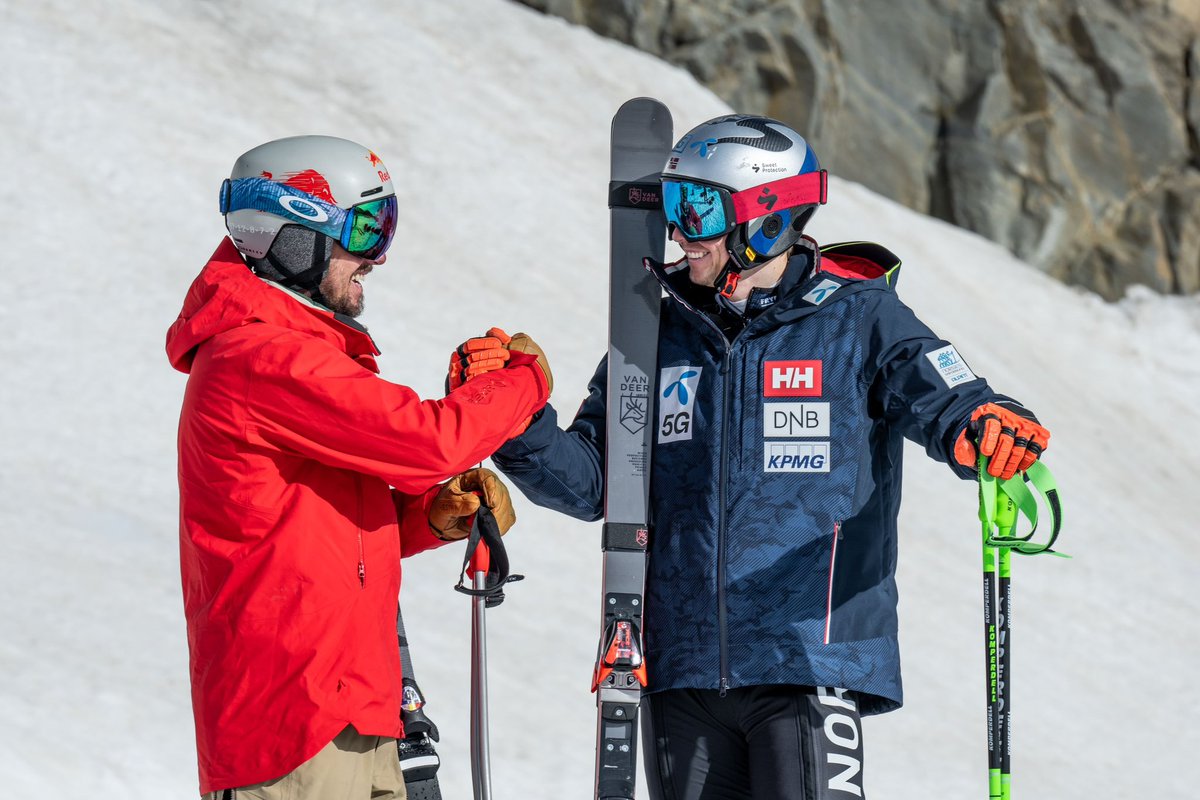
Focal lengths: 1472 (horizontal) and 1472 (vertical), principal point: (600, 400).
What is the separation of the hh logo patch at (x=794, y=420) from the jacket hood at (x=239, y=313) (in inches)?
41.1

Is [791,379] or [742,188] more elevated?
[742,188]

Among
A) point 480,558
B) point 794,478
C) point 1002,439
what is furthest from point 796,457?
point 480,558

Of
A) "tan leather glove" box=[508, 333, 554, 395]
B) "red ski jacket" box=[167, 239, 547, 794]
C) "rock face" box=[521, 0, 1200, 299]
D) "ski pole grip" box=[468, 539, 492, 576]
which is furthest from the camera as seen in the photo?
"rock face" box=[521, 0, 1200, 299]

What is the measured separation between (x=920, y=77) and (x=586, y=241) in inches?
368

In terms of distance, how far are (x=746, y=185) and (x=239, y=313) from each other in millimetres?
1460

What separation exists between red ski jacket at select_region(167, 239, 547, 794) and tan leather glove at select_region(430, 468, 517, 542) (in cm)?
48

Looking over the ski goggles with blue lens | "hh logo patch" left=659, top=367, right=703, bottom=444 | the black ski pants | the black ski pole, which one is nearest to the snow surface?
the black ski pole

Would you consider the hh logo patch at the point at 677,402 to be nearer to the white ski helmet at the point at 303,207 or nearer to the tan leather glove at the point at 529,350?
the tan leather glove at the point at 529,350

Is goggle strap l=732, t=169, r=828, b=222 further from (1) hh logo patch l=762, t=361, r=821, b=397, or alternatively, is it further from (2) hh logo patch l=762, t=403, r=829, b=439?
(2) hh logo patch l=762, t=403, r=829, b=439

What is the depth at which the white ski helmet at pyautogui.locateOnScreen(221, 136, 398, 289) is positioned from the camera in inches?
146

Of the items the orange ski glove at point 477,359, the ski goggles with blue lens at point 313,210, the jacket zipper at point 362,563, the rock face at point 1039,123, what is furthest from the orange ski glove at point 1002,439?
the rock face at point 1039,123

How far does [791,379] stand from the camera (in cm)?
391

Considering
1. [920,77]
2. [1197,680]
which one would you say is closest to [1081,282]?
[920,77]

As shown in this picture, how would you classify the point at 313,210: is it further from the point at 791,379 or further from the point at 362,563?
the point at 791,379
